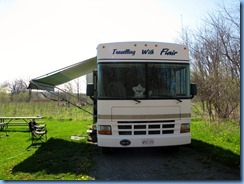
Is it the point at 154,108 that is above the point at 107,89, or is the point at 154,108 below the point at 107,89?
below

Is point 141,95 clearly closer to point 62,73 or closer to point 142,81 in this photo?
point 142,81

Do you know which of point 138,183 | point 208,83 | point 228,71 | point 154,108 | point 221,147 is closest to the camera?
point 138,183

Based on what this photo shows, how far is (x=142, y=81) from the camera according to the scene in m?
6.14

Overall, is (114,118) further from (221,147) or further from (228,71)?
(228,71)

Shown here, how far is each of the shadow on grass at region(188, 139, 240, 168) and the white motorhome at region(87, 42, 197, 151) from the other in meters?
0.73

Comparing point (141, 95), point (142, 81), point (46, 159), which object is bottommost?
point (46, 159)

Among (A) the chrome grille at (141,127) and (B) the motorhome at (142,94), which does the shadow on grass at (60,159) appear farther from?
(A) the chrome grille at (141,127)

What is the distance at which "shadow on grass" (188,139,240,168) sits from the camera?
5.62 metres

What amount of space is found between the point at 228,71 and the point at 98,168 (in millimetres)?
7301

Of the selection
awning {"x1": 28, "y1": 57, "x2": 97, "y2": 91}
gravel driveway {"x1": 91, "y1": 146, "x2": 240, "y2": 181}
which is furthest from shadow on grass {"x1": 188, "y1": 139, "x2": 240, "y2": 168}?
awning {"x1": 28, "y1": 57, "x2": 97, "y2": 91}

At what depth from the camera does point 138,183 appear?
4906mm

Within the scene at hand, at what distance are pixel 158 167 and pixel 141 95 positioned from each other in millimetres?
1594

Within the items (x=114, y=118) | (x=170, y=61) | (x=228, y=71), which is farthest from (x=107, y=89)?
(x=228, y=71)

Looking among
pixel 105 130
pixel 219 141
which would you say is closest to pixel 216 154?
pixel 219 141
